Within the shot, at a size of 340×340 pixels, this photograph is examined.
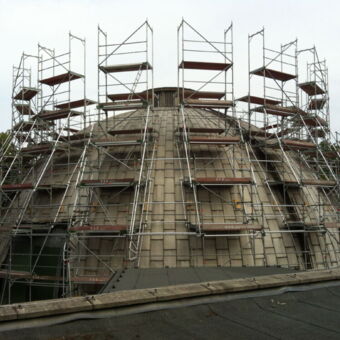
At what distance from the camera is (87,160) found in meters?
26.5

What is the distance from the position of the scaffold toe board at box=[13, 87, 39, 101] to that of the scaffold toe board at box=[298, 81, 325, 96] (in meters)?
21.5

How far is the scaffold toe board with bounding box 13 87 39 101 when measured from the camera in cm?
3238

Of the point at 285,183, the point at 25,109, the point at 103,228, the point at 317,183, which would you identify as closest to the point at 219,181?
the point at 285,183

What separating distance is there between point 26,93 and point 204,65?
607 inches

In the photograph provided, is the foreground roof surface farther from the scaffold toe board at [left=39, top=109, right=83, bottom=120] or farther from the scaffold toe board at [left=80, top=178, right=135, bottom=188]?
the scaffold toe board at [left=39, top=109, right=83, bottom=120]

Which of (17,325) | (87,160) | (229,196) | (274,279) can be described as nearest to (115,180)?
(87,160)

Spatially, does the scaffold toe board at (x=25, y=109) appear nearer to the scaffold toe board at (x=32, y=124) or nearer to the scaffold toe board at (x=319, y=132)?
the scaffold toe board at (x=32, y=124)

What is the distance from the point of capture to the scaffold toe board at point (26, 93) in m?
32.4

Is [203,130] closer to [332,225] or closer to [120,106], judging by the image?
[120,106]

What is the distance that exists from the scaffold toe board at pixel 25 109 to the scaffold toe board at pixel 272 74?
59.2ft

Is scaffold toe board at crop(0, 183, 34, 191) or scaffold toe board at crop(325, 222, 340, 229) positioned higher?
scaffold toe board at crop(0, 183, 34, 191)

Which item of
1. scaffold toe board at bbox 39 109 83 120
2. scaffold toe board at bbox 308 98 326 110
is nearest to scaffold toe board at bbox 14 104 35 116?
scaffold toe board at bbox 39 109 83 120

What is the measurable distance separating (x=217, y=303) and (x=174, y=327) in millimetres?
1546

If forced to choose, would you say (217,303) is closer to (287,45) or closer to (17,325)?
(17,325)
